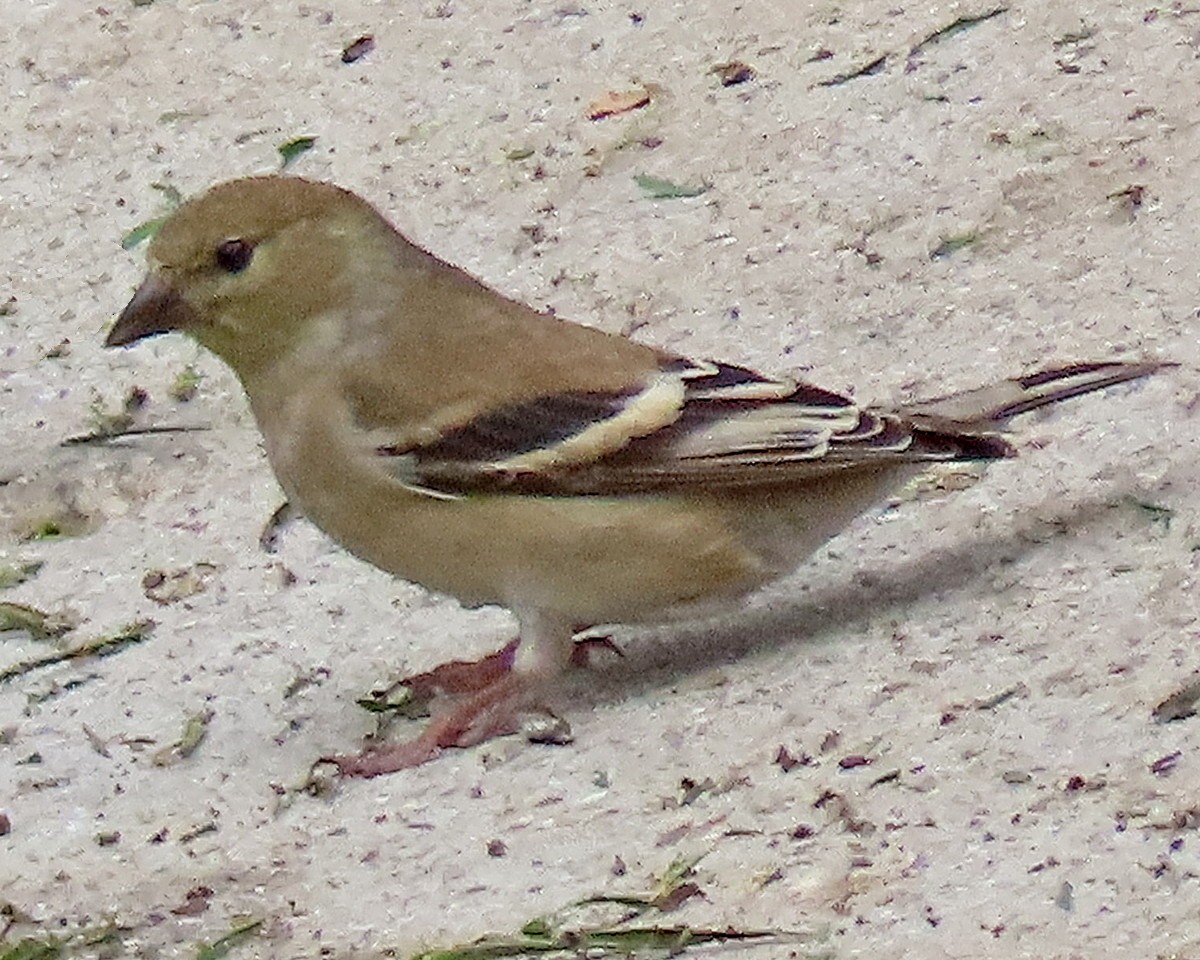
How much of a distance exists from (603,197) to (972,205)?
1.05 metres

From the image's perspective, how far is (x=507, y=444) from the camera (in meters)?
4.57

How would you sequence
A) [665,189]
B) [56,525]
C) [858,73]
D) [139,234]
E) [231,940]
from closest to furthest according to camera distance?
[231,940]
[56,525]
[665,189]
[858,73]
[139,234]

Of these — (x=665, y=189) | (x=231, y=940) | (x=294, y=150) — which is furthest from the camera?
(x=294, y=150)

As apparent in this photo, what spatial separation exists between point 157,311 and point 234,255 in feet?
0.60

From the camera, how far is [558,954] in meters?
3.65

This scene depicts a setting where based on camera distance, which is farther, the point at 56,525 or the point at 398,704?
the point at 56,525

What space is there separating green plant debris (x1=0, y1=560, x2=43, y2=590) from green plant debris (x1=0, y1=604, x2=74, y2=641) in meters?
0.18

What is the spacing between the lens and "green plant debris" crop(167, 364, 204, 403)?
20.6ft

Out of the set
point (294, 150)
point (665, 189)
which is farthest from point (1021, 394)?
point (294, 150)

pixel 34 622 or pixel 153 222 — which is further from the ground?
pixel 153 222

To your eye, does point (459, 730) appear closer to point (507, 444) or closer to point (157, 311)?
point (507, 444)

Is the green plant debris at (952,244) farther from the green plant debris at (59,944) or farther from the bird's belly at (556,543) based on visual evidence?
the green plant debris at (59,944)

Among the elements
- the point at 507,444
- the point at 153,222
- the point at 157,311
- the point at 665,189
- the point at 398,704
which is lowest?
the point at 398,704

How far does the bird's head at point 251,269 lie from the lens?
4.64m
